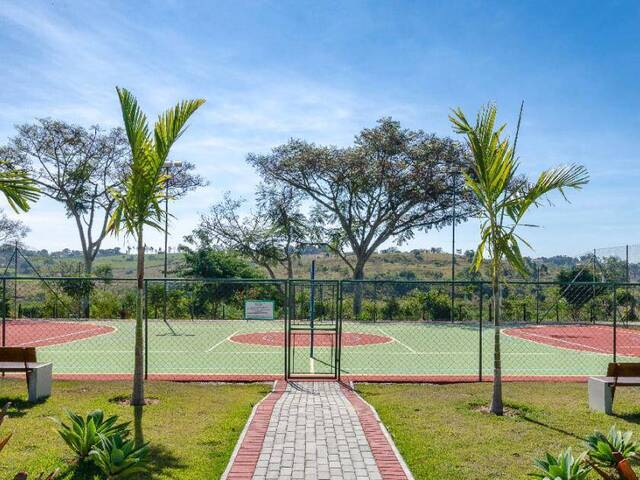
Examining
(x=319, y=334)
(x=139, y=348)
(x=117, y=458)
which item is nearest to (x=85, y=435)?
(x=117, y=458)

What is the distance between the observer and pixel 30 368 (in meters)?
10.5

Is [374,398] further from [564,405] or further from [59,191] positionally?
[59,191]

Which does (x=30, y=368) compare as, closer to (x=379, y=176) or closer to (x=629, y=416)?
(x=629, y=416)

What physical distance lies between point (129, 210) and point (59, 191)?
29.1 metres

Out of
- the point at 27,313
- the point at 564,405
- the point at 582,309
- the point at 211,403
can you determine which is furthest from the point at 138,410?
the point at 582,309

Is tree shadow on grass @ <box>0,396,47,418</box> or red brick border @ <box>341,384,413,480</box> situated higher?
red brick border @ <box>341,384,413,480</box>

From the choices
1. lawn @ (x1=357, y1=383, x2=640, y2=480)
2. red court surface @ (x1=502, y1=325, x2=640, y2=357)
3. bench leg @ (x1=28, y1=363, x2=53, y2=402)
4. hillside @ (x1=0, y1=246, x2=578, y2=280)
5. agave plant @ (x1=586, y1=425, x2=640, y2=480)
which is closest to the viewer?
agave plant @ (x1=586, y1=425, x2=640, y2=480)

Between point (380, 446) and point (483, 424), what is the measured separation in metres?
2.08

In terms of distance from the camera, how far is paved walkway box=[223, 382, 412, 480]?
666 centimetres

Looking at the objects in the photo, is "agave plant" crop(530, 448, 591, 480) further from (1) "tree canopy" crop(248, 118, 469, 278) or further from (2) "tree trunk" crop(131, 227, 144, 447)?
(1) "tree canopy" crop(248, 118, 469, 278)

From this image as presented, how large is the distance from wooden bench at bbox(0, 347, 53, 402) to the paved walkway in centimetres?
376

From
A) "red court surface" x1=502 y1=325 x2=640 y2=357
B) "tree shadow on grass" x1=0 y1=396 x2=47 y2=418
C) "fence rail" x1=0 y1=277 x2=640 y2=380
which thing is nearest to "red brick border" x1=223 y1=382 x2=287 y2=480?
"fence rail" x1=0 y1=277 x2=640 y2=380


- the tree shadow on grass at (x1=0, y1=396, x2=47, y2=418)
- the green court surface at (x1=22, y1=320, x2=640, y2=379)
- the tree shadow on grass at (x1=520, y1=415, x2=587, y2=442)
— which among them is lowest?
the green court surface at (x1=22, y1=320, x2=640, y2=379)

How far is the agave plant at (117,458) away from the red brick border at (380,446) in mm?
2534
